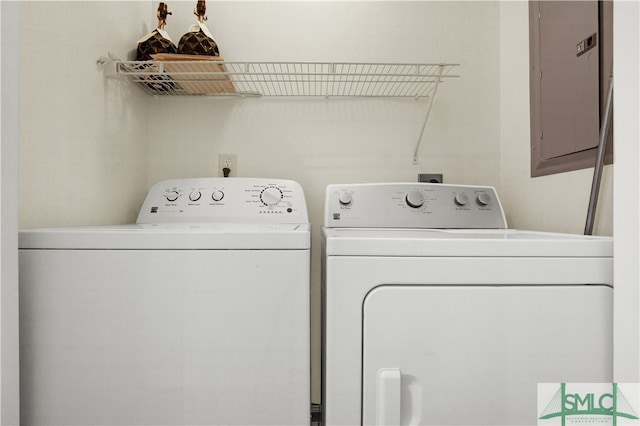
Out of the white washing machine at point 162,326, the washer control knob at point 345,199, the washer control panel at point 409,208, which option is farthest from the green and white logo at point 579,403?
the washer control knob at point 345,199

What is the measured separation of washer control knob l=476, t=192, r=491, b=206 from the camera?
153 cm

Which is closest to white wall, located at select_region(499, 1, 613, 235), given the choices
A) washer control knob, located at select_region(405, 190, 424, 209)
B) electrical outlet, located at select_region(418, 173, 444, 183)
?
electrical outlet, located at select_region(418, 173, 444, 183)

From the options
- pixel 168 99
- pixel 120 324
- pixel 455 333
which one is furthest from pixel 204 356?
pixel 168 99

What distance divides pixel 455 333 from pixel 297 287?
0.32 m

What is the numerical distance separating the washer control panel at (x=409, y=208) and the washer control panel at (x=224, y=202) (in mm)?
136

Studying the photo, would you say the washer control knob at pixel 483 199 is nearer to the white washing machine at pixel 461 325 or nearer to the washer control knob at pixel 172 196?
the white washing machine at pixel 461 325

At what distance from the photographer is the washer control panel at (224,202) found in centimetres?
148

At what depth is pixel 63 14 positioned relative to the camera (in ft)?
3.63

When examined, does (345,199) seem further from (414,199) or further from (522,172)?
(522,172)

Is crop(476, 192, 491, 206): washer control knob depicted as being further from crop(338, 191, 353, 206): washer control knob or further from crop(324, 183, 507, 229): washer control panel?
crop(338, 191, 353, 206): washer control knob

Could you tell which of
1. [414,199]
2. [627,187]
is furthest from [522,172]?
[627,187]

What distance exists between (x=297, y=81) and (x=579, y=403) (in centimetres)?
134

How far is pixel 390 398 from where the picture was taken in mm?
801

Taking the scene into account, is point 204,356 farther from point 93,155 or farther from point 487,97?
point 487,97
